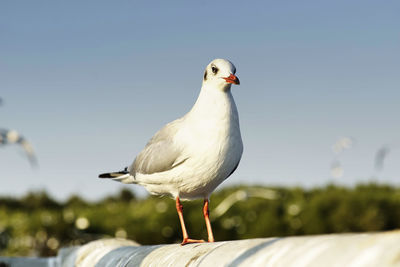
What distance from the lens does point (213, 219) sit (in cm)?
2266

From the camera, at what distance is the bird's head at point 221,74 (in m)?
4.77

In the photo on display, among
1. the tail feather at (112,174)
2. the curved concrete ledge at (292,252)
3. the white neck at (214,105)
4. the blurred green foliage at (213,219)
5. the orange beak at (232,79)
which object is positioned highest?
the orange beak at (232,79)

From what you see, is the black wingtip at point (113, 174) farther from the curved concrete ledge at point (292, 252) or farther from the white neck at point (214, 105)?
the curved concrete ledge at point (292, 252)

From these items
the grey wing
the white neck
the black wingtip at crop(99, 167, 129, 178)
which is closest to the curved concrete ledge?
the grey wing

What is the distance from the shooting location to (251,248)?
104 inches

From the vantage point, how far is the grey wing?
490 centimetres

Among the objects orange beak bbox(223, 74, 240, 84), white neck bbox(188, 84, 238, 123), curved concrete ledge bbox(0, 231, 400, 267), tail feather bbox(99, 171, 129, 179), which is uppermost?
orange beak bbox(223, 74, 240, 84)

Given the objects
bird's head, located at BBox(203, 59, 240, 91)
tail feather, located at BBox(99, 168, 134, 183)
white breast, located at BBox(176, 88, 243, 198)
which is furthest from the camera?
tail feather, located at BBox(99, 168, 134, 183)

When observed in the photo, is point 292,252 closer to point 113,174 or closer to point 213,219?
point 113,174

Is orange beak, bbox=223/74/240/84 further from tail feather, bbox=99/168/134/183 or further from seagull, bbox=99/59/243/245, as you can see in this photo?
tail feather, bbox=99/168/134/183

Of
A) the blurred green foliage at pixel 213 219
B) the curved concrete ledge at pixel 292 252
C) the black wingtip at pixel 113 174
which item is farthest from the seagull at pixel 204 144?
the blurred green foliage at pixel 213 219

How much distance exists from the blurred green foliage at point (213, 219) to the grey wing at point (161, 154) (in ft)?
50.1

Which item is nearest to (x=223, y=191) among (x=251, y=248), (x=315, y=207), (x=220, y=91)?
(x=315, y=207)

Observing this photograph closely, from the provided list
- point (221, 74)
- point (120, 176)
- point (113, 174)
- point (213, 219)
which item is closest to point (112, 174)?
point (113, 174)
